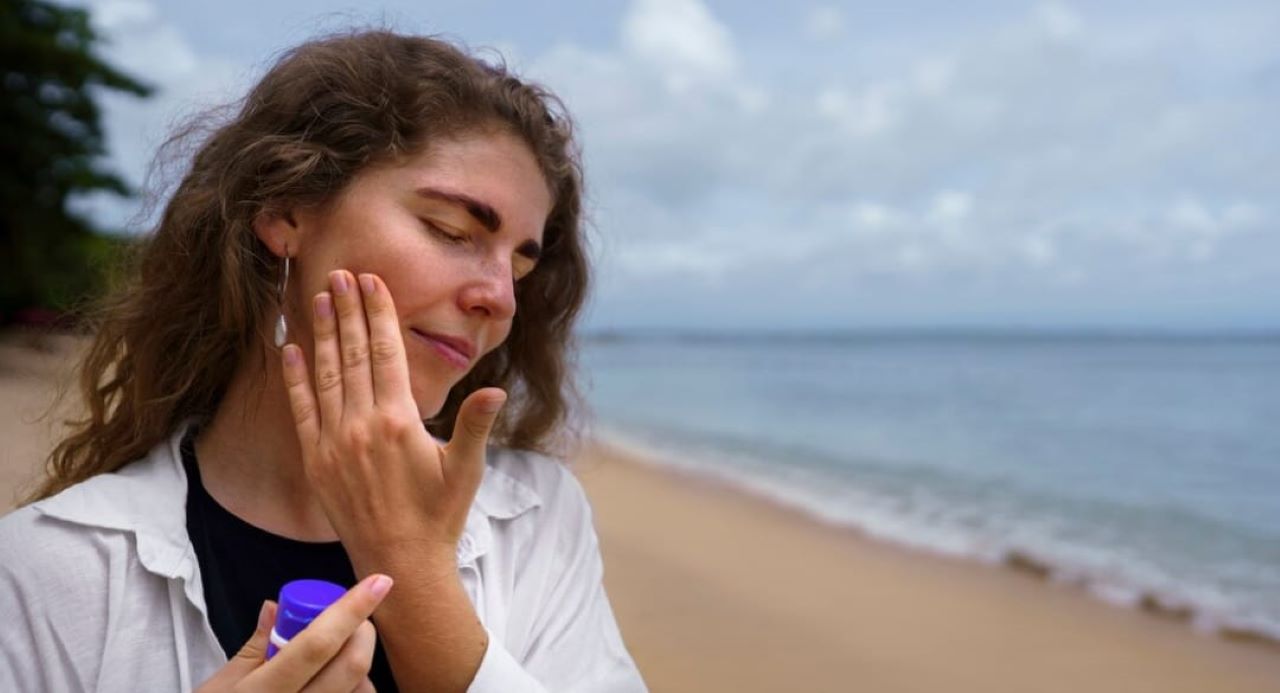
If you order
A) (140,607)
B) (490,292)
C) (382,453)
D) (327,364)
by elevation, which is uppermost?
(490,292)

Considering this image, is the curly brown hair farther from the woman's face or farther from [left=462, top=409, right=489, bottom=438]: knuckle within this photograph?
[left=462, top=409, right=489, bottom=438]: knuckle

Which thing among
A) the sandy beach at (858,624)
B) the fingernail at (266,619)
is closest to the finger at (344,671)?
the fingernail at (266,619)

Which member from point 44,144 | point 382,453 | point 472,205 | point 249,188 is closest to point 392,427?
point 382,453

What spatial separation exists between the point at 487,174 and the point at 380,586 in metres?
0.79

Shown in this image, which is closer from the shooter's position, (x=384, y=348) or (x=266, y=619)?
(x=266, y=619)

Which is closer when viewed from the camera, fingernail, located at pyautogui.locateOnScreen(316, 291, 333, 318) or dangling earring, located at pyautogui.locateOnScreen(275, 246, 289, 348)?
fingernail, located at pyautogui.locateOnScreen(316, 291, 333, 318)

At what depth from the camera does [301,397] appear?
A: 5.20ft

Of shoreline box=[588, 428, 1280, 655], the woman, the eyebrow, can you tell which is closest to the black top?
the woman

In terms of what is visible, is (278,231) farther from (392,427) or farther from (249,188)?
(392,427)

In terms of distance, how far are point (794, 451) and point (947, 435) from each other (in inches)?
115

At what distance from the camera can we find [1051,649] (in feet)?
18.5

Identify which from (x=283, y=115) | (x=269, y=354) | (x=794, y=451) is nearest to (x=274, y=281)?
(x=269, y=354)

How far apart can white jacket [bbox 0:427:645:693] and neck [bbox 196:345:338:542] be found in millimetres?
76

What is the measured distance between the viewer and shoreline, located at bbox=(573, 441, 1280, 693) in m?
5.22
